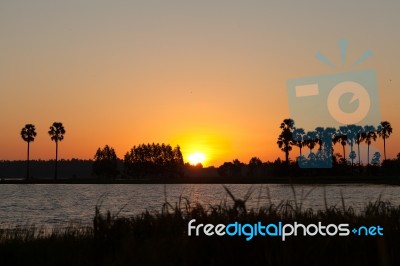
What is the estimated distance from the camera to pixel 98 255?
9422 mm

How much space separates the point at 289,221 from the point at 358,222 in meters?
1.22

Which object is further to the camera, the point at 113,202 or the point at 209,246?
the point at 113,202

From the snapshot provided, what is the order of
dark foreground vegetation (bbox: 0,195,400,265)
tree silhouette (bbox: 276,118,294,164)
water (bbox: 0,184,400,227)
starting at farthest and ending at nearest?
1. tree silhouette (bbox: 276,118,294,164)
2. water (bbox: 0,184,400,227)
3. dark foreground vegetation (bbox: 0,195,400,265)

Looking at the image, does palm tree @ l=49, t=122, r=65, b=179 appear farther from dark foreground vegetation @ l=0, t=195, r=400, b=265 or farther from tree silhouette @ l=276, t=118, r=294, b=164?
dark foreground vegetation @ l=0, t=195, r=400, b=265

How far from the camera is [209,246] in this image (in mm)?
8727

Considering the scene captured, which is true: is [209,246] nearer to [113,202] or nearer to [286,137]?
[113,202]

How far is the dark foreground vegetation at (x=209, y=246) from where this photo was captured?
8.05 meters

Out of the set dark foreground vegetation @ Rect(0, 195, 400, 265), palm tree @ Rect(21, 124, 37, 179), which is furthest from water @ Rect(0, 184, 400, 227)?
palm tree @ Rect(21, 124, 37, 179)

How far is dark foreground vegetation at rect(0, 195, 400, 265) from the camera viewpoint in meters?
8.05

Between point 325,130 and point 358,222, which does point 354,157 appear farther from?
point 358,222

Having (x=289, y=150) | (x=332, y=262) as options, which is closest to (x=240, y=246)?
(x=332, y=262)

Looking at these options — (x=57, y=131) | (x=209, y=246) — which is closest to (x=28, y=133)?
(x=57, y=131)

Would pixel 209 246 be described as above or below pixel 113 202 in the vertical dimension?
above

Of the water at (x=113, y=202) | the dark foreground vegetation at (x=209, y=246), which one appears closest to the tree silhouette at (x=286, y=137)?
the water at (x=113, y=202)
